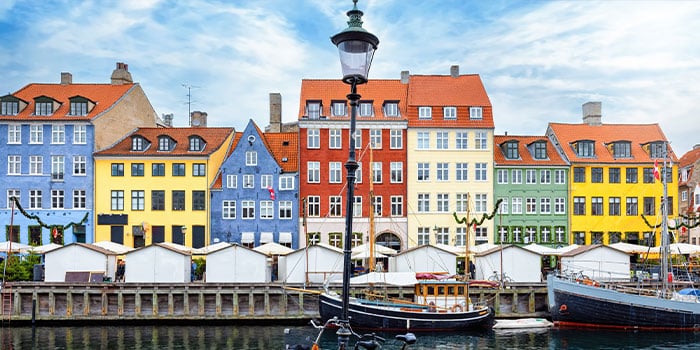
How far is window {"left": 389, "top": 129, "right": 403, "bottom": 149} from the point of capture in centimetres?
5219

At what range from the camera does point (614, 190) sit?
175 ft

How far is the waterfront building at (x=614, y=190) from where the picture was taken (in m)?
52.8

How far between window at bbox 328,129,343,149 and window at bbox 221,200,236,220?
891 cm

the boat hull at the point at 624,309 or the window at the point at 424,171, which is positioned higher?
the window at the point at 424,171

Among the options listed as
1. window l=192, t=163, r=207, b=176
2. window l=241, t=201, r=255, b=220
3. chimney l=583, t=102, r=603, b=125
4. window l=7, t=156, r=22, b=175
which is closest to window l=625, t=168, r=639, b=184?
chimney l=583, t=102, r=603, b=125

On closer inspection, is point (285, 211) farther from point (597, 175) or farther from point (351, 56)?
point (351, 56)

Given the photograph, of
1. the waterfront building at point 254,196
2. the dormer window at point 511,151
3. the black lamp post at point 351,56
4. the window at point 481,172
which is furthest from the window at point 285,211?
the black lamp post at point 351,56

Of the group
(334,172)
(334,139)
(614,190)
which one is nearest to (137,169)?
(334,172)

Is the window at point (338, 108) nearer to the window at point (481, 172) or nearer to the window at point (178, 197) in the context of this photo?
the window at point (481, 172)

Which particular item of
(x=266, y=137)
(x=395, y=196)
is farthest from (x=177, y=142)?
(x=395, y=196)

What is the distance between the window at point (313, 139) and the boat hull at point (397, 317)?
2028cm

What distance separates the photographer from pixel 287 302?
36156 mm

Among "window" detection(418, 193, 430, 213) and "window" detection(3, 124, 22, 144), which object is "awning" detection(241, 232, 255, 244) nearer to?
"window" detection(418, 193, 430, 213)

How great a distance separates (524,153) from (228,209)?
2439 cm
